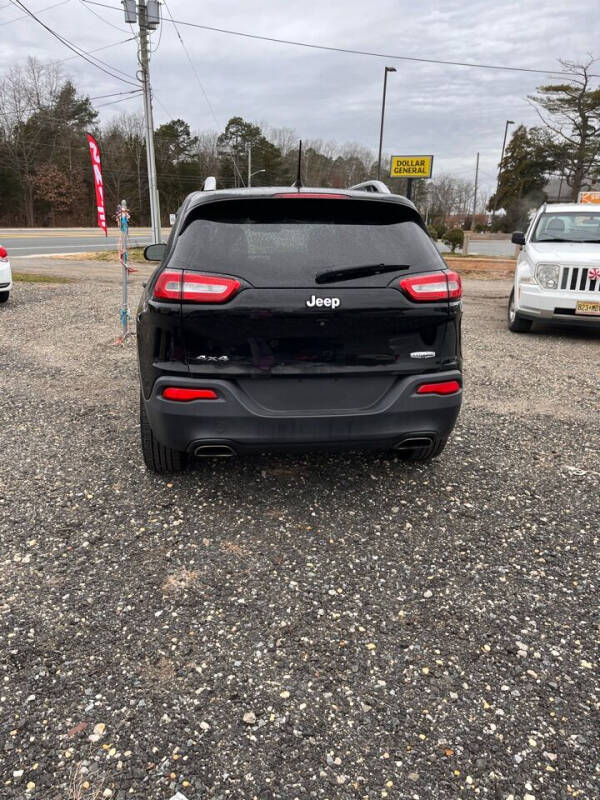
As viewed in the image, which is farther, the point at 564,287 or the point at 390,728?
the point at 564,287

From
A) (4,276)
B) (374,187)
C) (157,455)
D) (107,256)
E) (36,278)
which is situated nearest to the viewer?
(157,455)

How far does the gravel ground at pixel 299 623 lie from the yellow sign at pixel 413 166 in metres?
22.0

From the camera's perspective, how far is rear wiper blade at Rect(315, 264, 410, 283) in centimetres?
279

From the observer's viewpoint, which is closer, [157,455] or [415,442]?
[415,442]

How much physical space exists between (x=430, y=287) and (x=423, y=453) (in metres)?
1.22

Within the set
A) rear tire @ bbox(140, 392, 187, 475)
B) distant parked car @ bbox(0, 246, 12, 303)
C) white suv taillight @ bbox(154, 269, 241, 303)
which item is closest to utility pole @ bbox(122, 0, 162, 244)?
distant parked car @ bbox(0, 246, 12, 303)

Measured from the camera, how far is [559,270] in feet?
24.8

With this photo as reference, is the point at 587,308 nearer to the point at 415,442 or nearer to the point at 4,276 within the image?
the point at 415,442

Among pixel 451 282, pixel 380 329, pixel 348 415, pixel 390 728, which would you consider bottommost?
pixel 390 728

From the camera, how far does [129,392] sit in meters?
5.27

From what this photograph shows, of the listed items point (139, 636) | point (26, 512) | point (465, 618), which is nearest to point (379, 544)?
point (465, 618)

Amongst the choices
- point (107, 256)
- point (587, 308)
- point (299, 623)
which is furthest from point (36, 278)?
point (299, 623)

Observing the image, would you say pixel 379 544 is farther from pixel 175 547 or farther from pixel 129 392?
pixel 129 392

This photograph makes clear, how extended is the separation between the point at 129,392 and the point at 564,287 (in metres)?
5.79
